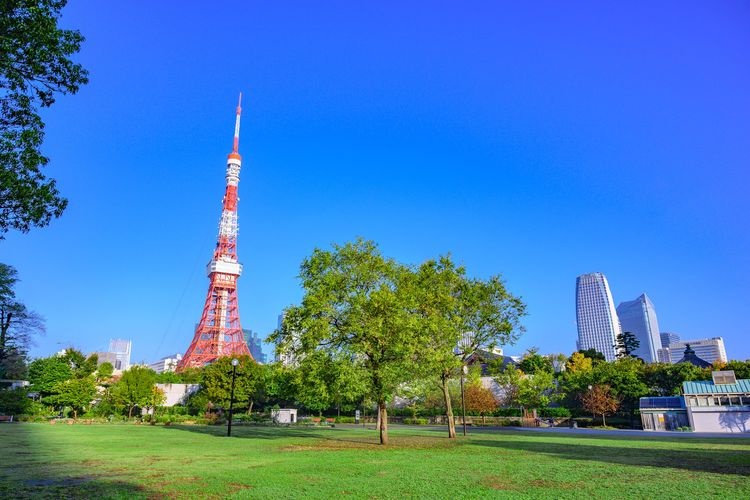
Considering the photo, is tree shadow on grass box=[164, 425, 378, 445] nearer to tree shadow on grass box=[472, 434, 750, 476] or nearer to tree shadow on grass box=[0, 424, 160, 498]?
tree shadow on grass box=[472, 434, 750, 476]

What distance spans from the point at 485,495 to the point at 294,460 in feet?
28.1

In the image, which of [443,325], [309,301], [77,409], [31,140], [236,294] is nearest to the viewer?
[31,140]

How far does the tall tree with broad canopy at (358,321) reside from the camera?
2233cm

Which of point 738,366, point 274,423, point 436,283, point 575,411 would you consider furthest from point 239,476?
point 738,366

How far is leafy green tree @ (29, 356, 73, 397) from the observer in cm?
5228

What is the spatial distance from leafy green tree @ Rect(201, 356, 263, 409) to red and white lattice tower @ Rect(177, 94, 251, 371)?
32535 mm

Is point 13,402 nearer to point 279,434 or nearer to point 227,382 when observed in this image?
point 227,382

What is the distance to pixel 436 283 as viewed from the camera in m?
29.7

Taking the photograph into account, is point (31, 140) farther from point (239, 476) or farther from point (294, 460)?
point (294, 460)

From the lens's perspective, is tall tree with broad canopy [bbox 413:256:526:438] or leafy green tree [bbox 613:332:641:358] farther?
leafy green tree [bbox 613:332:641:358]

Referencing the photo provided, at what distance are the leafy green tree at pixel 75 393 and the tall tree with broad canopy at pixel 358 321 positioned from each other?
137ft

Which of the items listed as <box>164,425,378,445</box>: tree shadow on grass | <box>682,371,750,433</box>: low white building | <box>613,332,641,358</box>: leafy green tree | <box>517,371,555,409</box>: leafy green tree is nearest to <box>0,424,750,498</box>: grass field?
<box>164,425,378,445</box>: tree shadow on grass

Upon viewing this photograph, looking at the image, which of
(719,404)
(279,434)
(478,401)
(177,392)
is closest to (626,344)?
(478,401)

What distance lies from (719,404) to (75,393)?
67.2 m
